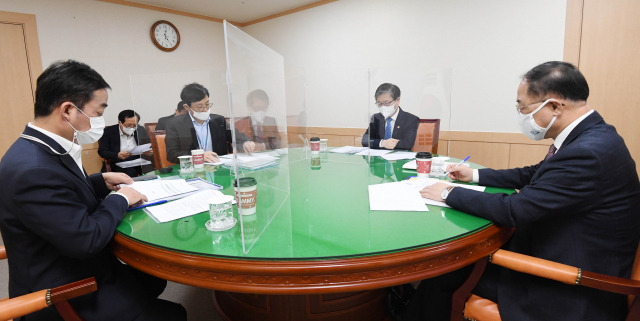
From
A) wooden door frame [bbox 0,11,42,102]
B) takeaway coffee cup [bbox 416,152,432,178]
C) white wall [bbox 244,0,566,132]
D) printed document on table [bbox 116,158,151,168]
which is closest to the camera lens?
takeaway coffee cup [bbox 416,152,432,178]

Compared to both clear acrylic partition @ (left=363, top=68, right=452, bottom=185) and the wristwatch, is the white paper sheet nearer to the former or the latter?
clear acrylic partition @ (left=363, top=68, right=452, bottom=185)

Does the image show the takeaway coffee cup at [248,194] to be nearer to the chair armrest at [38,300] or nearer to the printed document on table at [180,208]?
the printed document on table at [180,208]

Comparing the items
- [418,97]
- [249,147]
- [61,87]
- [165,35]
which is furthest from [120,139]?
[418,97]

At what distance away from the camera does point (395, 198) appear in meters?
1.25

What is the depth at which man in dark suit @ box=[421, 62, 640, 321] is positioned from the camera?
0.91m

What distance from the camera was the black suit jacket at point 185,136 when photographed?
2.52 m

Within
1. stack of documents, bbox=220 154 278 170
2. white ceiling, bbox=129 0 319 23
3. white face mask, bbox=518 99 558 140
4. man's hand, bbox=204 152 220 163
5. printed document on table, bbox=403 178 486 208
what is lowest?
printed document on table, bbox=403 178 486 208

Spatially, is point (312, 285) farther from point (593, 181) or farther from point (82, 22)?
point (82, 22)

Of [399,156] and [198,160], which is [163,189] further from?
[399,156]

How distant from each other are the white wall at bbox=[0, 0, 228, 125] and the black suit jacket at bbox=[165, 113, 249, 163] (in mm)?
163

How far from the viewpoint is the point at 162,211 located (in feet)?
3.83

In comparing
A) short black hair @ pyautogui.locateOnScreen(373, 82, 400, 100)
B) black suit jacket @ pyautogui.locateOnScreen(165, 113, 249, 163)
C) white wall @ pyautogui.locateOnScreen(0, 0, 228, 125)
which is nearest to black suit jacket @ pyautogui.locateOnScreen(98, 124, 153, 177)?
white wall @ pyautogui.locateOnScreen(0, 0, 228, 125)

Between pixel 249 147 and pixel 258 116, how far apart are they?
0.15 m

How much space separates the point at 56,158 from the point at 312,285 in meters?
0.89
